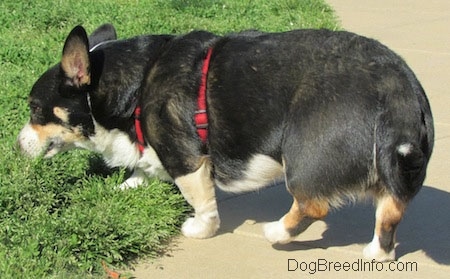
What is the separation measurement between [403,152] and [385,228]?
0.50 m

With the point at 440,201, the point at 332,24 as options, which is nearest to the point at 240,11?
the point at 332,24

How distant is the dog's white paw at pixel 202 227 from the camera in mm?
4895

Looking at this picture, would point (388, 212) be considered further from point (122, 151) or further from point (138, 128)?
point (122, 151)

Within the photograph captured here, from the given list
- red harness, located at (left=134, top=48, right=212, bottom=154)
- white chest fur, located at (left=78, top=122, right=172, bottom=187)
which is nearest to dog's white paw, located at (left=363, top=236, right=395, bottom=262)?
red harness, located at (left=134, top=48, right=212, bottom=154)

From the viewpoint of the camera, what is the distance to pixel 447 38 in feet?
31.9

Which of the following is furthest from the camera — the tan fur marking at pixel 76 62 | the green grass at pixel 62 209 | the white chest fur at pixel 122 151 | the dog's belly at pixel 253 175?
the white chest fur at pixel 122 151

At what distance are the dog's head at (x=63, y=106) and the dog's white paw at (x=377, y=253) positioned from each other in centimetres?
180

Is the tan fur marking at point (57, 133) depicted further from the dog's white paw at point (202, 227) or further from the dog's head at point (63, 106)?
the dog's white paw at point (202, 227)

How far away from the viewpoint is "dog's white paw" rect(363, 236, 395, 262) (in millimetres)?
4551

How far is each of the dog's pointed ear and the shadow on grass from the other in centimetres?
128

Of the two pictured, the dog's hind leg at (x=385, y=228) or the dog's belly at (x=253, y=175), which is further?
the dog's belly at (x=253, y=175)

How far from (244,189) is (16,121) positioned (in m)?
2.20

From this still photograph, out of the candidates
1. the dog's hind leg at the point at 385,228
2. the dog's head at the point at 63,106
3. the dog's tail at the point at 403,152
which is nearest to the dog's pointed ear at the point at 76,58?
the dog's head at the point at 63,106

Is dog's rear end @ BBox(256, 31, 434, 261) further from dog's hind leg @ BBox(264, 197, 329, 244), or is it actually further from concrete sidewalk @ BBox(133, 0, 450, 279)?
concrete sidewalk @ BBox(133, 0, 450, 279)
